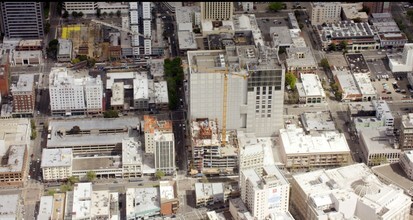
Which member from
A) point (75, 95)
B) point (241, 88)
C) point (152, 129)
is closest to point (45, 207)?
point (152, 129)

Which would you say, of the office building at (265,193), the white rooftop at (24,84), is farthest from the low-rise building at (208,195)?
the white rooftop at (24,84)

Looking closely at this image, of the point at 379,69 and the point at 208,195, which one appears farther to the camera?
the point at 379,69

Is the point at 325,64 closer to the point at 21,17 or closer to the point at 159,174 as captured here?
the point at 159,174

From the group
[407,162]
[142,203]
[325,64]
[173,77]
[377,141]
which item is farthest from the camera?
[325,64]

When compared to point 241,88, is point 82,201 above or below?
below

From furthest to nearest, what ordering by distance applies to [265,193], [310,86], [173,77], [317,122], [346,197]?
[173,77] < [310,86] < [317,122] < [346,197] < [265,193]

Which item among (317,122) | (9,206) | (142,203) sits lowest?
(142,203)
